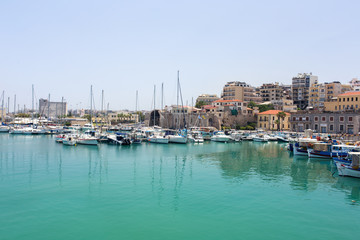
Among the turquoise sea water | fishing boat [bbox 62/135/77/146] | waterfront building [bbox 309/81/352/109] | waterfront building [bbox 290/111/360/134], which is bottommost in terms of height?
the turquoise sea water

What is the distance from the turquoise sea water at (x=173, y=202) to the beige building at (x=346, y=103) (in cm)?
5732

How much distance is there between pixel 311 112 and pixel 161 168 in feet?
214

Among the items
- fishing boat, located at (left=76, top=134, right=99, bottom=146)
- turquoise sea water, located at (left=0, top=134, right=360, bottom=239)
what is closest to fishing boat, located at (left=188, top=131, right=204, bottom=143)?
fishing boat, located at (left=76, top=134, right=99, bottom=146)

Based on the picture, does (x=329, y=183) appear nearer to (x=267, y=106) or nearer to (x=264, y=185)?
(x=264, y=185)

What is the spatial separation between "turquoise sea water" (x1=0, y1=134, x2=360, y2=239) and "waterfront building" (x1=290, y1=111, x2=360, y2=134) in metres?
49.5

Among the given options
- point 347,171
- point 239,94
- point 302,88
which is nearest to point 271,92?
point 302,88

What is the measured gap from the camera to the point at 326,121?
266 ft

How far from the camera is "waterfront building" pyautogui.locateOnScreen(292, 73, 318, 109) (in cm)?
12762

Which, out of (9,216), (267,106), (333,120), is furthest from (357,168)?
(267,106)

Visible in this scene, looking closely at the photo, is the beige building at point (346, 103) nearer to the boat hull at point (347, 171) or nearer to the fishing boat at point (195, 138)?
the fishing boat at point (195, 138)

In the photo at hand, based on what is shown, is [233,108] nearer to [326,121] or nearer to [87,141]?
[326,121]

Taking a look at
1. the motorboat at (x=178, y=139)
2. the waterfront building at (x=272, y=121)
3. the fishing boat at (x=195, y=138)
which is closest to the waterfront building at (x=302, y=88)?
the waterfront building at (x=272, y=121)

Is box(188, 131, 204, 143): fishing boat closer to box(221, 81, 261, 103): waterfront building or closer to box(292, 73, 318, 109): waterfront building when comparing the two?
box(221, 81, 261, 103): waterfront building

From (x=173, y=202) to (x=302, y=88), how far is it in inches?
4798
